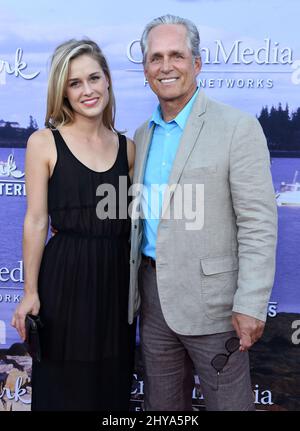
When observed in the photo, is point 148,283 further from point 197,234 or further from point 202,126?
point 202,126

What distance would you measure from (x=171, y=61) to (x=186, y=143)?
30 cm

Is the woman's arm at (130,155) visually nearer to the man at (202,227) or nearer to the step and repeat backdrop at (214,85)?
the man at (202,227)

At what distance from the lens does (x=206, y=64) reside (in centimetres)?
245

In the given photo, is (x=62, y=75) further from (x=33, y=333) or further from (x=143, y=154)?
(x=33, y=333)

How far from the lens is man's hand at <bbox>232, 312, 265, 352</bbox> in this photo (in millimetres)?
1766

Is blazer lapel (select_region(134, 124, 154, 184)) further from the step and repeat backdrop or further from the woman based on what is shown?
the step and repeat backdrop

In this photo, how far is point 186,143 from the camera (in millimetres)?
1803

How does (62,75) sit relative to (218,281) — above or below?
above

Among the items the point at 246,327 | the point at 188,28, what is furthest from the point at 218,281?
the point at 188,28

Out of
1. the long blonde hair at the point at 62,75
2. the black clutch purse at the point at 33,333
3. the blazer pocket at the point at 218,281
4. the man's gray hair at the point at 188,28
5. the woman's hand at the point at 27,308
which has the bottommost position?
the black clutch purse at the point at 33,333

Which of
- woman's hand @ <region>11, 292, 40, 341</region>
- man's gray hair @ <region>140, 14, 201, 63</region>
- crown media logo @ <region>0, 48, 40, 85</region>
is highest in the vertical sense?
crown media logo @ <region>0, 48, 40, 85</region>

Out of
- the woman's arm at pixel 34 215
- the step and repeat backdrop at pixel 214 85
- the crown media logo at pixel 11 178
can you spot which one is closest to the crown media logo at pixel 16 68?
the step and repeat backdrop at pixel 214 85

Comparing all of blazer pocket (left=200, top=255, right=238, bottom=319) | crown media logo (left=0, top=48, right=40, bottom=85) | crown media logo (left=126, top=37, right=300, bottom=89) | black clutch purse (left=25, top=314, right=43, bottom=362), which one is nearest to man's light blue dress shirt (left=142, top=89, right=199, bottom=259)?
blazer pocket (left=200, top=255, right=238, bottom=319)

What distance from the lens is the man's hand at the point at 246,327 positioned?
69.5 inches
